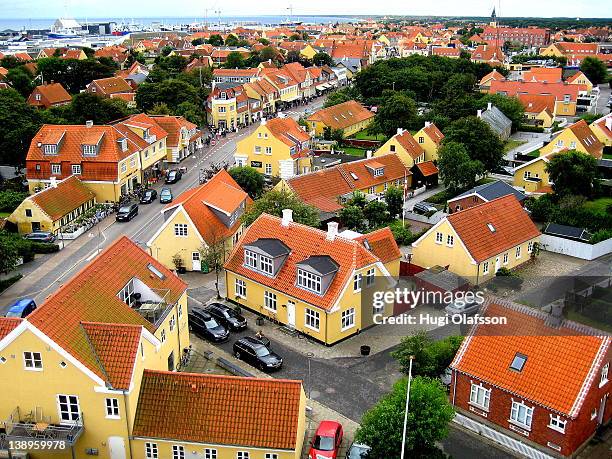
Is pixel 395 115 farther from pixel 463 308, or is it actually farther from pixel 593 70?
pixel 593 70

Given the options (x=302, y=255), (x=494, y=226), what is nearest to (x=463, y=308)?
(x=494, y=226)

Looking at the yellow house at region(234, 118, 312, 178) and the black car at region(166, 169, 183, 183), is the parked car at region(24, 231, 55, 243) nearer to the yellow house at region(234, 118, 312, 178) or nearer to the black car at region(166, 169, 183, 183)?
the black car at region(166, 169, 183, 183)

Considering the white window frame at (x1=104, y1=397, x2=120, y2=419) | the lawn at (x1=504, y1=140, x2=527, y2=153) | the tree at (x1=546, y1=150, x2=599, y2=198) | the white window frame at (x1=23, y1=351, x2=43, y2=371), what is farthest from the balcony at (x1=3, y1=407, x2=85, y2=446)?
the lawn at (x1=504, y1=140, x2=527, y2=153)

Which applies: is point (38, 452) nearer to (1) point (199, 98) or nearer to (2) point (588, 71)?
(1) point (199, 98)

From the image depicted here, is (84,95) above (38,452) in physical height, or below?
above


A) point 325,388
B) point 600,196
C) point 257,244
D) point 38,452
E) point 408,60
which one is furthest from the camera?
point 408,60

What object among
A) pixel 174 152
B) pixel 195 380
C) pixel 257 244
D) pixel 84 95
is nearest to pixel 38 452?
pixel 195 380

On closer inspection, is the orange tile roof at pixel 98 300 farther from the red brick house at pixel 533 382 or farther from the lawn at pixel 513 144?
the lawn at pixel 513 144
